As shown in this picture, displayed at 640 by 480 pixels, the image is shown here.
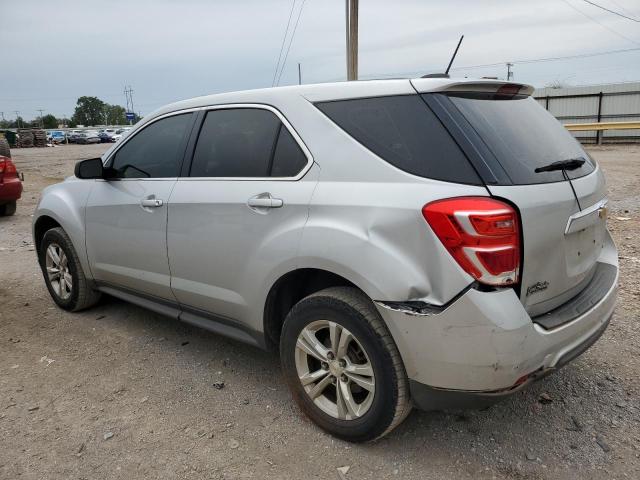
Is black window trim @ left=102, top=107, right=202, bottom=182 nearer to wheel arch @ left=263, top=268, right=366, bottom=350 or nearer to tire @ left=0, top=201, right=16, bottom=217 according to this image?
wheel arch @ left=263, top=268, right=366, bottom=350

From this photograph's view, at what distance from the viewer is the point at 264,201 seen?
2.80 metres

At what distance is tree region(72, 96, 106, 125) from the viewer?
130000 millimetres

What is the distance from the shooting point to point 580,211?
2.50 metres

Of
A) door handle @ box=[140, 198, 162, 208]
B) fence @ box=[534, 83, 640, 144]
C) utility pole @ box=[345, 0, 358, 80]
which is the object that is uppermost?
utility pole @ box=[345, 0, 358, 80]

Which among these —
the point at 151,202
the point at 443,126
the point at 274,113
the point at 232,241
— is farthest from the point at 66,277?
the point at 443,126

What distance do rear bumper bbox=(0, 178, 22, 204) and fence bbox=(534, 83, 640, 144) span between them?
1914 centimetres

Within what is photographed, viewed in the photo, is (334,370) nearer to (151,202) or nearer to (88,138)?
(151,202)

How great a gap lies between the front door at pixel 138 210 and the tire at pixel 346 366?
3.93 feet

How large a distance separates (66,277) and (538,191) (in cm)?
391

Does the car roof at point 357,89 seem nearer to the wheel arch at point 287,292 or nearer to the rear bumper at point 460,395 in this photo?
the wheel arch at point 287,292

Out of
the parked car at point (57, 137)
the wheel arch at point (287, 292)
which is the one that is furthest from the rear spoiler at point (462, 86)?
the parked car at point (57, 137)

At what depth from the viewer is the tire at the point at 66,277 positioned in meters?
4.40

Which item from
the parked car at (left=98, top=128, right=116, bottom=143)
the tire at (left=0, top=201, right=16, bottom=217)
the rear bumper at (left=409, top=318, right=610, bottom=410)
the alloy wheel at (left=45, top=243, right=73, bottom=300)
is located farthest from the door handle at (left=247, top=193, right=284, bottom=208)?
the parked car at (left=98, top=128, right=116, bottom=143)

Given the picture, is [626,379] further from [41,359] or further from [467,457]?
[41,359]
